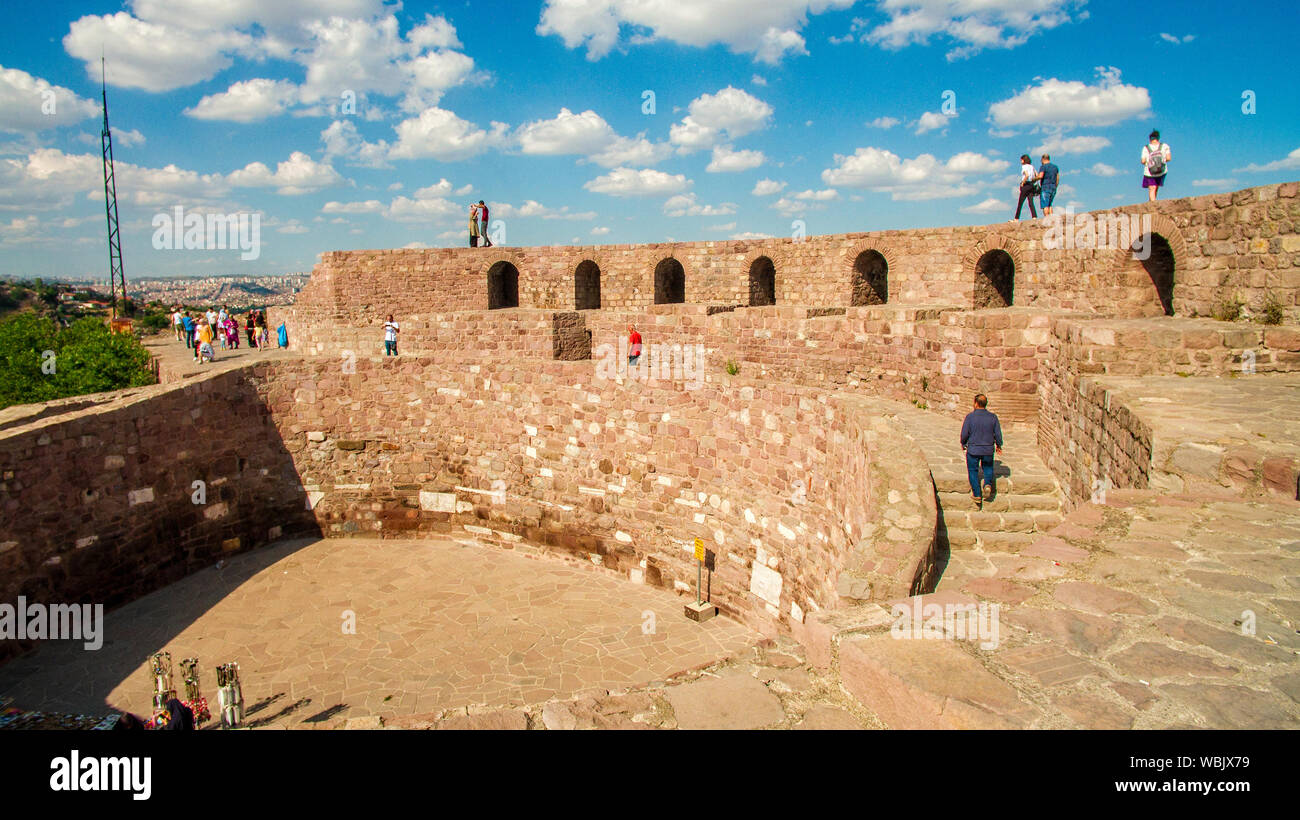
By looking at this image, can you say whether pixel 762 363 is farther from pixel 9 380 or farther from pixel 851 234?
pixel 9 380

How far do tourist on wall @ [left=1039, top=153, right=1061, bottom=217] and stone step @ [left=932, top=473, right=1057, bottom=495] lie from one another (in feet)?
25.3

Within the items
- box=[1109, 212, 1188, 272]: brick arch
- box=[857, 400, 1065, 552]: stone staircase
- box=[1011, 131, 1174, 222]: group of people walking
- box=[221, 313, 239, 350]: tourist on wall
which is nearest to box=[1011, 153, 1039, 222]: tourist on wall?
box=[1011, 131, 1174, 222]: group of people walking

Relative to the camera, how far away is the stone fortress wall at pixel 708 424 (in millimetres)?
6891

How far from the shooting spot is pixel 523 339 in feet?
47.1

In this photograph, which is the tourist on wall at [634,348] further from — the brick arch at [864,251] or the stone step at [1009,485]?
the stone step at [1009,485]

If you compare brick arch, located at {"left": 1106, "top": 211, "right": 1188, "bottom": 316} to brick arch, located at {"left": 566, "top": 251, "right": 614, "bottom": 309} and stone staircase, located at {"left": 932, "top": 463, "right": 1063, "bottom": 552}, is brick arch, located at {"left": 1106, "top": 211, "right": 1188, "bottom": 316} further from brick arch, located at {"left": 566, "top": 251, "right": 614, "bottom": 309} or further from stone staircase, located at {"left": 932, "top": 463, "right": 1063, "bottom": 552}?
brick arch, located at {"left": 566, "top": 251, "right": 614, "bottom": 309}

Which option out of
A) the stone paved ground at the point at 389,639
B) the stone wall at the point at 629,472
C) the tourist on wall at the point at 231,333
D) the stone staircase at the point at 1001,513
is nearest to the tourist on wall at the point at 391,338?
the stone wall at the point at 629,472

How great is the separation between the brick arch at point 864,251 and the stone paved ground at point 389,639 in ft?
28.4

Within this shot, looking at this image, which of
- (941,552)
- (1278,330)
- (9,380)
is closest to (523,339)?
(941,552)
